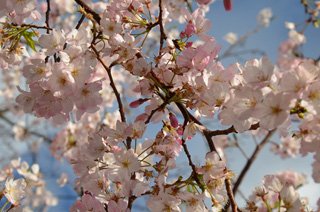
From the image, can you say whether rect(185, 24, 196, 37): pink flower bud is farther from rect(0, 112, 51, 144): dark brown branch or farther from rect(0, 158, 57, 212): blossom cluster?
rect(0, 112, 51, 144): dark brown branch

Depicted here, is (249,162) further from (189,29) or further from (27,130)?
(27,130)

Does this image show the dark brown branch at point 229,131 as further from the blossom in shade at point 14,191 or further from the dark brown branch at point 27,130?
the dark brown branch at point 27,130

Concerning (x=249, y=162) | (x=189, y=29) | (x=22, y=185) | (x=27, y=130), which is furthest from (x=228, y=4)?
(x=27, y=130)

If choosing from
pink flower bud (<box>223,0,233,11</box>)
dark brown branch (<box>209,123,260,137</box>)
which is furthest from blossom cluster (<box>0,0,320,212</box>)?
pink flower bud (<box>223,0,233,11</box>)

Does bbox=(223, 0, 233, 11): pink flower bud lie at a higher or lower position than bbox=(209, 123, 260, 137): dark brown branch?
higher

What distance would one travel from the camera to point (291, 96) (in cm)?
79

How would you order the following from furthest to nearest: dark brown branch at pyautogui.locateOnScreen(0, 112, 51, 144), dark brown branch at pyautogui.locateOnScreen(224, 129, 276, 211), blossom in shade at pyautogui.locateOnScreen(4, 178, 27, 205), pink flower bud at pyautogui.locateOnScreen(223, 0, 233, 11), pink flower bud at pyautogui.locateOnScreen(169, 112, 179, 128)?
dark brown branch at pyautogui.locateOnScreen(0, 112, 51, 144)
dark brown branch at pyautogui.locateOnScreen(224, 129, 276, 211)
blossom in shade at pyautogui.locateOnScreen(4, 178, 27, 205)
pink flower bud at pyautogui.locateOnScreen(169, 112, 179, 128)
pink flower bud at pyautogui.locateOnScreen(223, 0, 233, 11)

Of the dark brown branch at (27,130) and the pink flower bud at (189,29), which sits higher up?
the dark brown branch at (27,130)

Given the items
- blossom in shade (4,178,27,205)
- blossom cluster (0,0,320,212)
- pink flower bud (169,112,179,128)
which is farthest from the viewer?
blossom in shade (4,178,27,205)

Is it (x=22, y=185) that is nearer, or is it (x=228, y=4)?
(x=228, y=4)

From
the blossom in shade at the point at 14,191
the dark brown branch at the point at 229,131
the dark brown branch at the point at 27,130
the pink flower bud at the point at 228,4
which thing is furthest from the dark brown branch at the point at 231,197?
the dark brown branch at the point at 27,130

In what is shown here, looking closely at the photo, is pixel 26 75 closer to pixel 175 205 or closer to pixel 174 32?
pixel 175 205

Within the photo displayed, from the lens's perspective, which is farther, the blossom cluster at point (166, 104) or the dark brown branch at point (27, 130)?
the dark brown branch at point (27, 130)

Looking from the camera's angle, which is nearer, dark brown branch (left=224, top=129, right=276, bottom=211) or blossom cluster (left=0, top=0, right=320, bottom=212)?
blossom cluster (left=0, top=0, right=320, bottom=212)
